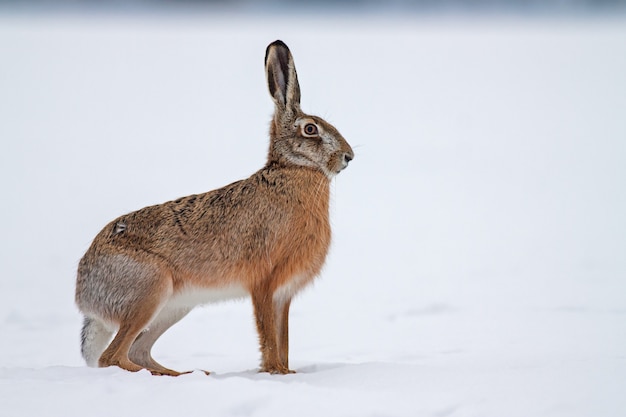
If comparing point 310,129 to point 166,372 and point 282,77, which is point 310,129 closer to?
point 282,77

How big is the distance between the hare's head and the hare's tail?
1266 millimetres

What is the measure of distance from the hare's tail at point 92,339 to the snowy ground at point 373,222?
0.41m

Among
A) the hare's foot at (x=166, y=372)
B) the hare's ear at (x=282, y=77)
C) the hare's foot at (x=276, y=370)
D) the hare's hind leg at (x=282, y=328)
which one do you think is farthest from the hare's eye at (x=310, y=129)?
the hare's foot at (x=166, y=372)

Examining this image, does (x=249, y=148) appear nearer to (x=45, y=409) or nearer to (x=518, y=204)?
(x=518, y=204)

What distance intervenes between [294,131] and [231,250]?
730 millimetres

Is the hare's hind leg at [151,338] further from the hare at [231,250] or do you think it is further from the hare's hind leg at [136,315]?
the hare's hind leg at [136,315]

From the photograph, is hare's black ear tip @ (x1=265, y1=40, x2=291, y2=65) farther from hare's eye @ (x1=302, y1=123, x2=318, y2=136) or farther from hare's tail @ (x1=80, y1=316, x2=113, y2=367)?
hare's tail @ (x1=80, y1=316, x2=113, y2=367)

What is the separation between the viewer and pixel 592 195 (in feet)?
35.1

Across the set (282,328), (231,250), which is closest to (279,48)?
(231,250)

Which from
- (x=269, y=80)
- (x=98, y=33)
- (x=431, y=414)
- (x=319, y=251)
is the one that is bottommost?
(x=431, y=414)

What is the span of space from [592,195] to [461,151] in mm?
2673

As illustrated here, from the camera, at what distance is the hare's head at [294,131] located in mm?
4594

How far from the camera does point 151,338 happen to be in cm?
474

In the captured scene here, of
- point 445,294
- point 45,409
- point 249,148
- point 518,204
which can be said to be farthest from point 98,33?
point 45,409
